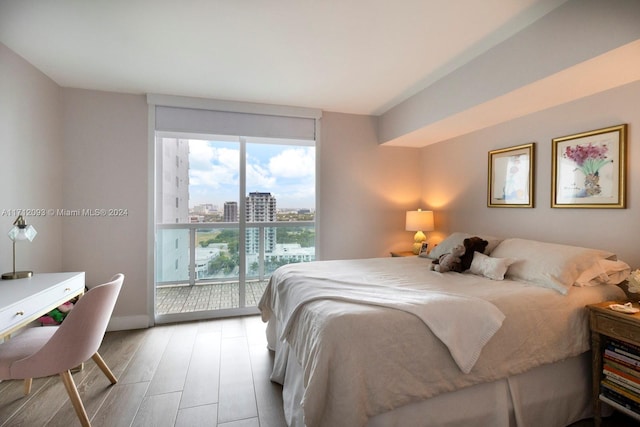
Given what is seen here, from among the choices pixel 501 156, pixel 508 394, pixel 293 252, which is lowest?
pixel 508 394

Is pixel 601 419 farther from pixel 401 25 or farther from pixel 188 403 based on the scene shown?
pixel 401 25

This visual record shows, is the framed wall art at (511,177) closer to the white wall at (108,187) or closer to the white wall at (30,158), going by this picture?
the white wall at (108,187)

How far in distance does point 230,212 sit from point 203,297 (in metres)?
1.11

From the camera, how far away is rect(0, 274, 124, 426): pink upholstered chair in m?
1.57

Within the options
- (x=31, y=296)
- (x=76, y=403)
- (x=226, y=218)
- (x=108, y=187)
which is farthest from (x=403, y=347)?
(x=108, y=187)

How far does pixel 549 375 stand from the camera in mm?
1699

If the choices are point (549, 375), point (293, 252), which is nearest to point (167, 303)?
point (293, 252)

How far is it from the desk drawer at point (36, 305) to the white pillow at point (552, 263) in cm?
315

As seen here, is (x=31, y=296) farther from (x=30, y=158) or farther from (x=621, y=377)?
(x=621, y=377)

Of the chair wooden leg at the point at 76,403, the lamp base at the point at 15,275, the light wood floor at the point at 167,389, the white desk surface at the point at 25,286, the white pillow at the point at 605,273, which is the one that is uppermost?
the white pillow at the point at 605,273

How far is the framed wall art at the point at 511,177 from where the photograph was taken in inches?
103

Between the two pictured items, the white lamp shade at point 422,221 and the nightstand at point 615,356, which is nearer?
the nightstand at point 615,356

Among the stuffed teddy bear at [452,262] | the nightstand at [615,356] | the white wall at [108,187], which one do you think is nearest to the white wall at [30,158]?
the white wall at [108,187]

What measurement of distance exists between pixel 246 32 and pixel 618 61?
2.28 m
